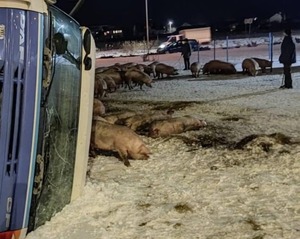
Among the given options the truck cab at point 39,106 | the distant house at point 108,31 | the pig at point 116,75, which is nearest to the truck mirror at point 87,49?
the truck cab at point 39,106

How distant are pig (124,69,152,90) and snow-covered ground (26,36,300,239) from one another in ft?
22.2

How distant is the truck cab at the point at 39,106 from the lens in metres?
3.66

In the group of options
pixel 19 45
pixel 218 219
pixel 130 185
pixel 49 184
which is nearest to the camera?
pixel 19 45

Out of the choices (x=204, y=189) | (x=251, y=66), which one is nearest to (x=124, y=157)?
(x=204, y=189)

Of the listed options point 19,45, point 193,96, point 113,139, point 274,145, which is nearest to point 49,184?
point 19,45

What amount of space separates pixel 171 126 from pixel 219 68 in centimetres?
1285

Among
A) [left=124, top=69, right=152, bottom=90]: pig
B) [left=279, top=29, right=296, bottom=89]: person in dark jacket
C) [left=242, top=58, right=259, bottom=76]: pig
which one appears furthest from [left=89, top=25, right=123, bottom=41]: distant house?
[left=279, top=29, right=296, bottom=89]: person in dark jacket

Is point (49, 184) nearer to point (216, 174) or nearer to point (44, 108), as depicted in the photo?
point (44, 108)

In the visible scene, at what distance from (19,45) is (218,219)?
8.93 feet

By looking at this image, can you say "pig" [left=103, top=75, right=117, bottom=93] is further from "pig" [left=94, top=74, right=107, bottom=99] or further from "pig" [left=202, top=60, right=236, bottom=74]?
"pig" [left=202, top=60, right=236, bottom=74]

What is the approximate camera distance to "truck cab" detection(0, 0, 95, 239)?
3.66m

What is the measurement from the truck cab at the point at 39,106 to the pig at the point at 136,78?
499 inches

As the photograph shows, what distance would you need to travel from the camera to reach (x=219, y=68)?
21531 mm

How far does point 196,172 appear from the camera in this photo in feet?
22.2
